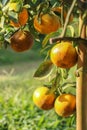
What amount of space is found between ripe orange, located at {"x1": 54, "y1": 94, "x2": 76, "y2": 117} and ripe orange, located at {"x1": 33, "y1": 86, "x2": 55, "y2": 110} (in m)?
0.02

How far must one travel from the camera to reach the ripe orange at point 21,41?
0.95 m

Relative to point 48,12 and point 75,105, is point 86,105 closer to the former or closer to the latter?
point 75,105

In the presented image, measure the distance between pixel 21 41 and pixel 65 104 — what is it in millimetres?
161

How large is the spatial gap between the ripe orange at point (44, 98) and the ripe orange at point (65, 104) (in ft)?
0.06

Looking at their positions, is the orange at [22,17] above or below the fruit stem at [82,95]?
above

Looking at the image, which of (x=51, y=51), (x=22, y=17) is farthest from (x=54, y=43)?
(x=22, y=17)

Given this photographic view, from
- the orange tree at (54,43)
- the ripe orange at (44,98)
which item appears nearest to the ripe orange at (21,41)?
the orange tree at (54,43)

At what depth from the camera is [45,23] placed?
0.92 m

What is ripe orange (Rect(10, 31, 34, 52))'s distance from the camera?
37.3 inches

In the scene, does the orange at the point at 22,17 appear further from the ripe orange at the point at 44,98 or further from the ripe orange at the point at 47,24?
the ripe orange at the point at 44,98

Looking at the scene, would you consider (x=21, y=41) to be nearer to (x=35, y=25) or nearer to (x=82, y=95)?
(x=35, y=25)

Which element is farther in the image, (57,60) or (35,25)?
(35,25)

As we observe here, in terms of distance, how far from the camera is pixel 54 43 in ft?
2.82

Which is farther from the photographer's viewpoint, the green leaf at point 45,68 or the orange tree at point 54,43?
the green leaf at point 45,68
